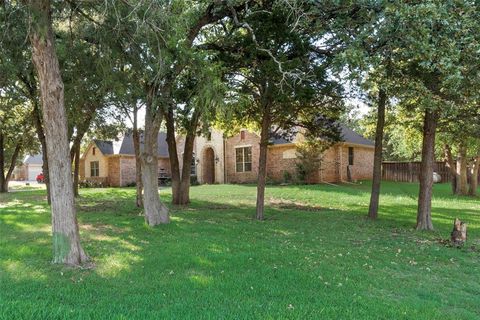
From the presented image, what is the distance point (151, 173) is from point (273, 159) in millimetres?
17200

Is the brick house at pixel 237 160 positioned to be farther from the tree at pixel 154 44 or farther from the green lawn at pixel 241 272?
the green lawn at pixel 241 272

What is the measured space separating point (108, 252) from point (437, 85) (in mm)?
7759

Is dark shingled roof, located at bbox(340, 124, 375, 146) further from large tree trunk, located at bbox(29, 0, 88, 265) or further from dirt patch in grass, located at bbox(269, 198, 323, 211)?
large tree trunk, located at bbox(29, 0, 88, 265)

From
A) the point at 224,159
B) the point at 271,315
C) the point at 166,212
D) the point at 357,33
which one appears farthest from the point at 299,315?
the point at 224,159

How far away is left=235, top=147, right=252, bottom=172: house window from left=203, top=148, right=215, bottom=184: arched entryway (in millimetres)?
3033

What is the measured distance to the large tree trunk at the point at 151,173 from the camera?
1042 cm

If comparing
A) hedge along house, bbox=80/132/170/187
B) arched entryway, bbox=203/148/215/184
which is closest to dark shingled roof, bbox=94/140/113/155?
hedge along house, bbox=80/132/170/187

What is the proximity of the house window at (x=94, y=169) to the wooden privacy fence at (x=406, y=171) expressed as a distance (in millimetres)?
22704

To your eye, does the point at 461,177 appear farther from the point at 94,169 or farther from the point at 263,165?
the point at 94,169

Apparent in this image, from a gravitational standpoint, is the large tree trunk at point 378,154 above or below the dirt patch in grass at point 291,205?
above

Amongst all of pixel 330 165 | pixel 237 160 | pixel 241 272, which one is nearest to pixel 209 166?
pixel 237 160

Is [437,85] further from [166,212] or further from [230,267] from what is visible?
[166,212]

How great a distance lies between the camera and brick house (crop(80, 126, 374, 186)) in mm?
26584

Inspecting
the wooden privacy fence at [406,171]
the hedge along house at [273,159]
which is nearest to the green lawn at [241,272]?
the hedge along house at [273,159]
